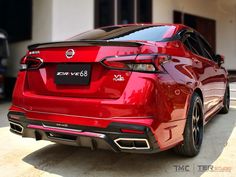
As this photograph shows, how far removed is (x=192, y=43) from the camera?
→ 3.94 meters

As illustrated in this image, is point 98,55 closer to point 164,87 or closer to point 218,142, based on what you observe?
point 164,87

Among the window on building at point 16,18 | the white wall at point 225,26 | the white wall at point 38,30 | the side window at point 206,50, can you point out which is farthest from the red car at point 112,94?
the white wall at point 225,26

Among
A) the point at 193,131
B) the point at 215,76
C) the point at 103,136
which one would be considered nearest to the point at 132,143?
the point at 103,136

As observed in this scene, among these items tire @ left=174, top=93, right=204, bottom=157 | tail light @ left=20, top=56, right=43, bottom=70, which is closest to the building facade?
tail light @ left=20, top=56, right=43, bottom=70

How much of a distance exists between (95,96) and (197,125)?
1427mm

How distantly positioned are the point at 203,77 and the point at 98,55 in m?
1.60

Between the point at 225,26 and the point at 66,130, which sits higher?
the point at 225,26

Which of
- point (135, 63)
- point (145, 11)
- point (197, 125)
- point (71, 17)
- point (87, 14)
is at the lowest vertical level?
point (197, 125)

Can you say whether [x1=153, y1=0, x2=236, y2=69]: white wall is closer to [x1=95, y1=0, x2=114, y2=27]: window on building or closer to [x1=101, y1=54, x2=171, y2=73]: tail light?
[x1=95, y1=0, x2=114, y2=27]: window on building

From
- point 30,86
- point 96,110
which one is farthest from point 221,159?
point 30,86

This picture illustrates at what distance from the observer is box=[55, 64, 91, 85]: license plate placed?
284 cm

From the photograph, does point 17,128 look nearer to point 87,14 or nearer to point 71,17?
point 71,17

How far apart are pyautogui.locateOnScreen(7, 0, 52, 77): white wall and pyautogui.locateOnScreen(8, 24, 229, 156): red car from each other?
184 inches

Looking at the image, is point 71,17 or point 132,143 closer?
point 132,143
